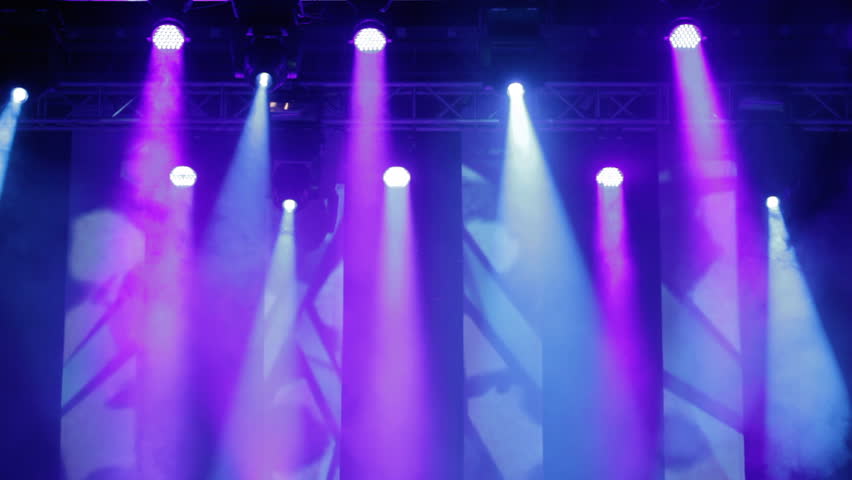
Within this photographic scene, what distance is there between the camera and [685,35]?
406 cm

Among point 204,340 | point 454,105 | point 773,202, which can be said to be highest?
point 454,105

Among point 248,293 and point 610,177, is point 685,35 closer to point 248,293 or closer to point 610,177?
point 610,177

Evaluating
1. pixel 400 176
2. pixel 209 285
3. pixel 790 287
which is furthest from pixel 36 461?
pixel 790 287

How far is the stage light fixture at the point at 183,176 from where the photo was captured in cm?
548

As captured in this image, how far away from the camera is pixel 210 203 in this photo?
5.52 metres

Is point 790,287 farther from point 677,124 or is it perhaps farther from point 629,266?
point 677,124

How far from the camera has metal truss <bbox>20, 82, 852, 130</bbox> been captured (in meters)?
4.85

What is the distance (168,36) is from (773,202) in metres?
4.20

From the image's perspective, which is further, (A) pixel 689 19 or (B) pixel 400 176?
(B) pixel 400 176

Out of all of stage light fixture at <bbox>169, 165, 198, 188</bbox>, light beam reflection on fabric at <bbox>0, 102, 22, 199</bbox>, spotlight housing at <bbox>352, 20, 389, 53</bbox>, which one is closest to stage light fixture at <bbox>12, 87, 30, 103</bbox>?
light beam reflection on fabric at <bbox>0, 102, 22, 199</bbox>

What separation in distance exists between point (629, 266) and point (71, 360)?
159 inches

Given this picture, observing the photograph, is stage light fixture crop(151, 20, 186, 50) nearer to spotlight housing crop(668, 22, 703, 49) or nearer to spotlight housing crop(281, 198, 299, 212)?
spotlight housing crop(281, 198, 299, 212)

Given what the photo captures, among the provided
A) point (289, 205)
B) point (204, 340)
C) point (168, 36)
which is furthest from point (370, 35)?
point (204, 340)

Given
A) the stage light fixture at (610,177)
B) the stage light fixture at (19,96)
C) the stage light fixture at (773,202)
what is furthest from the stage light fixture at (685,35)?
the stage light fixture at (19,96)
